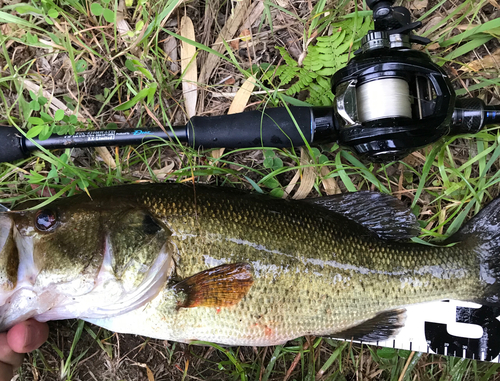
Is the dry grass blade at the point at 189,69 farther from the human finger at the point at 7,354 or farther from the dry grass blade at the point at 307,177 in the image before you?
the human finger at the point at 7,354

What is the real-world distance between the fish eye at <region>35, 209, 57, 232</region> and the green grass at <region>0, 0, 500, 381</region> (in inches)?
19.9

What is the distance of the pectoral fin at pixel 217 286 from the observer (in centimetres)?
182

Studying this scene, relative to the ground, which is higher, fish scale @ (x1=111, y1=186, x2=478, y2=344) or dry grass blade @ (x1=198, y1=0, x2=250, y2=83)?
dry grass blade @ (x1=198, y1=0, x2=250, y2=83)

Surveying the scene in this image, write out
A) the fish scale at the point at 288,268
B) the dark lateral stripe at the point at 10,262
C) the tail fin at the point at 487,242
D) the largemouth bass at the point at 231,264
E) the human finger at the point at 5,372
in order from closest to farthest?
the dark lateral stripe at the point at 10,262 < the largemouth bass at the point at 231,264 < the fish scale at the point at 288,268 < the human finger at the point at 5,372 < the tail fin at the point at 487,242

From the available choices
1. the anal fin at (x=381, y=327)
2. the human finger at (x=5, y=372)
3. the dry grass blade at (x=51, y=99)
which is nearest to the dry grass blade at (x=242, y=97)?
the dry grass blade at (x=51, y=99)

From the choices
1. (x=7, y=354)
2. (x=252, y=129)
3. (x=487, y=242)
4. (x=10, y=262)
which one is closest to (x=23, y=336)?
(x=7, y=354)

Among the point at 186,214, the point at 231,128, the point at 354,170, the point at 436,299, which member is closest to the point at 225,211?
the point at 186,214

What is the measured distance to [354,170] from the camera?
7.78 ft

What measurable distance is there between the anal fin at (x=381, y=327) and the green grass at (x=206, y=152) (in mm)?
290

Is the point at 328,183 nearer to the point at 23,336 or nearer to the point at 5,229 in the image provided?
the point at 5,229

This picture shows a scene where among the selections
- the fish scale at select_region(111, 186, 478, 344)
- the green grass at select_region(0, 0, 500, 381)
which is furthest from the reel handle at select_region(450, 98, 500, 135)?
the fish scale at select_region(111, 186, 478, 344)

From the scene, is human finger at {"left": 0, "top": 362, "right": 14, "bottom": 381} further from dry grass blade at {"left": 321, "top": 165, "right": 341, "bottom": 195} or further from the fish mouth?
dry grass blade at {"left": 321, "top": 165, "right": 341, "bottom": 195}

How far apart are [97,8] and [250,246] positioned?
179 cm

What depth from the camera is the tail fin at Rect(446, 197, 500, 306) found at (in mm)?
2115
